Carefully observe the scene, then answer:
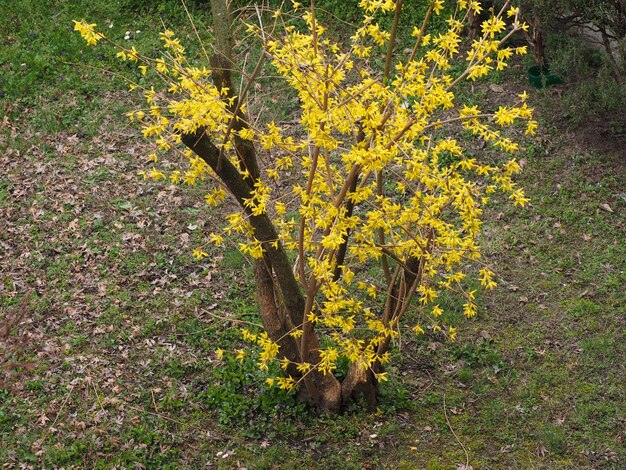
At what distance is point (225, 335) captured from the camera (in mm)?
6223

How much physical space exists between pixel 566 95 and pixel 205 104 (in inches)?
208

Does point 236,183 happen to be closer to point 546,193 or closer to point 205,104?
point 205,104

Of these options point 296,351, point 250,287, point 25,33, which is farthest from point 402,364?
point 25,33

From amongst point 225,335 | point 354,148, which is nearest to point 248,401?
point 225,335

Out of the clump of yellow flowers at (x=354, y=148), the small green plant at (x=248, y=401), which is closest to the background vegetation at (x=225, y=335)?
the small green plant at (x=248, y=401)

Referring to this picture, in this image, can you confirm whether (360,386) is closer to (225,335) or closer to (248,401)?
(248,401)

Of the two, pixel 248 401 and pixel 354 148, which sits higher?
pixel 354 148

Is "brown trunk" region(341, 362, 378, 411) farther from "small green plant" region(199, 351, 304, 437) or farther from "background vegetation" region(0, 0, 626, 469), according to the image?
"small green plant" region(199, 351, 304, 437)

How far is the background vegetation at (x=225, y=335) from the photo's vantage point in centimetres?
530

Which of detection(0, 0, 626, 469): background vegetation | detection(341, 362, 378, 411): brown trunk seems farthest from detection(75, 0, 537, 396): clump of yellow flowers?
detection(0, 0, 626, 469): background vegetation

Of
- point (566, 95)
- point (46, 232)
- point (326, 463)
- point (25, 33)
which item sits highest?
point (25, 33)

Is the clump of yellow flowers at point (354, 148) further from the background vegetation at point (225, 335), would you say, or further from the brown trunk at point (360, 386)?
the background vegetation at point (225, 335)

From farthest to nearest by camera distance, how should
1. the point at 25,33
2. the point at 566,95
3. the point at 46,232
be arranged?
the point at 25,33, the point at 566,95, the point at 46,232

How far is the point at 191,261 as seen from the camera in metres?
7.05
